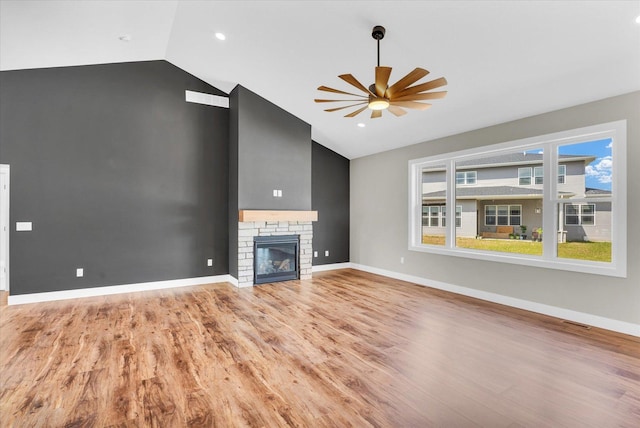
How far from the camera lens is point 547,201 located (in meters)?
4.20

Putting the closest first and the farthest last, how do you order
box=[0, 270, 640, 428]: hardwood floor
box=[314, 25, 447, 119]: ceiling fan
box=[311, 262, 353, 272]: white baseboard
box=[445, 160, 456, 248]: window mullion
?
box=[0, 270, 640, 428]: hardwood floor → box=[314, 25, 447, 119]: ceiling fan → box=[445, 160, 456, 248]: window mullion → box=[311, 262, 353, 272]: white baseboard

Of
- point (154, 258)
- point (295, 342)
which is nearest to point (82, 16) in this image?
point (154, 258)

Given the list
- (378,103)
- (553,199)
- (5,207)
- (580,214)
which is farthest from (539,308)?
(5,207)

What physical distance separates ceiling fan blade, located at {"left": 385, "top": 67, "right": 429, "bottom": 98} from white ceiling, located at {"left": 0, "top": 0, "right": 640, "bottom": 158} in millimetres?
845

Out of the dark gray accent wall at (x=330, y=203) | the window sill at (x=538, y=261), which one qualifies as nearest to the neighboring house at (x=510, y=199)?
the window sill at (x=538, y=261)

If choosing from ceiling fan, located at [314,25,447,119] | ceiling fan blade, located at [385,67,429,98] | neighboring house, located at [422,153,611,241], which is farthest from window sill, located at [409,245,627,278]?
ceiling fan blade, located at [385,67,429,98]

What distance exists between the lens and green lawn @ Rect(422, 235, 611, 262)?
150 inches

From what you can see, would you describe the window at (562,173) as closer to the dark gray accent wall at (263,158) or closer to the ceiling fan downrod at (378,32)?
the ceiling fan downrod at (378,32)

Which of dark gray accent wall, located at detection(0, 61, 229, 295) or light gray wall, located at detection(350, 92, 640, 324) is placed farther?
dark gray accent wall, located at detection(0, 61, 229, 295)

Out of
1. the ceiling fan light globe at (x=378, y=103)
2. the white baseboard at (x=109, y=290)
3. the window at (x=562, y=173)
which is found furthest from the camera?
the white baseboard at (x=109, y=290)

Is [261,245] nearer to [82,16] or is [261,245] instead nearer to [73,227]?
[73,227]

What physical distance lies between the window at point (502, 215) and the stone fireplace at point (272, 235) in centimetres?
308

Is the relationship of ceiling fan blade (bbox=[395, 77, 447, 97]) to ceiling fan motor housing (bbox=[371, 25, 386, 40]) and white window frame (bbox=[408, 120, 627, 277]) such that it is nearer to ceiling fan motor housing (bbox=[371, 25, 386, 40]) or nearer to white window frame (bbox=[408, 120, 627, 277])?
ceiling fan motor housing (bbox=[371, 25, 386, 40])

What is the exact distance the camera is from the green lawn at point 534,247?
3.81m
